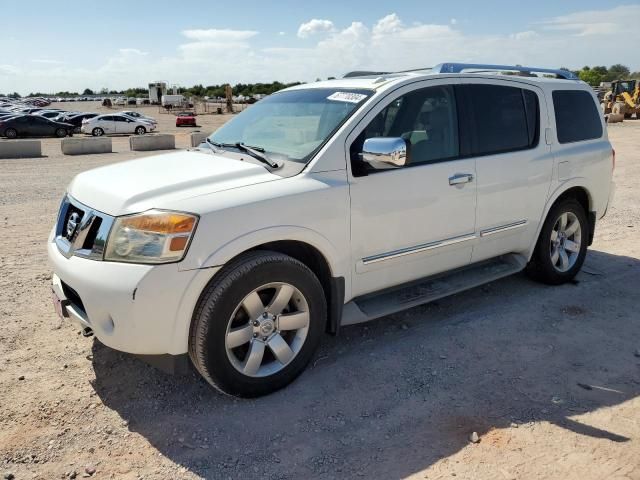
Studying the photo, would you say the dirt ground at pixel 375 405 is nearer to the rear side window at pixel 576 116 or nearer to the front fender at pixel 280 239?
the front fender at pixel 280 239

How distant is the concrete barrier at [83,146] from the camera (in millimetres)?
19188

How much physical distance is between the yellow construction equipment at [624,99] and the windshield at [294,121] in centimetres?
3644

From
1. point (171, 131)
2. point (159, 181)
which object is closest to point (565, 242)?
point (159, 181)

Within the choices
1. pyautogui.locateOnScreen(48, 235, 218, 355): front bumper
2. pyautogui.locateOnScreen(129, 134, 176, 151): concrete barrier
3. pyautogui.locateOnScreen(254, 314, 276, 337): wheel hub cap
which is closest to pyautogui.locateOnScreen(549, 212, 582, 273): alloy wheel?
pyautogui.locateOnScreen(254, 314, 276, 337): wheel hub cap

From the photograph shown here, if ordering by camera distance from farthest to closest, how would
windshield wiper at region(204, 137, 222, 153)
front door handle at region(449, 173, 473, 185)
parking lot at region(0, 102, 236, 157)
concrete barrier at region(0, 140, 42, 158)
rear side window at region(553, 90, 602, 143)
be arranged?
1. parking lot at region(0, 102, 236, 157)
2. concrete barrier at region(0, 140, 42, 158)
3. rear side window at region(553, 90, 602, 143)
4. windshield wiper at region(204, 137, 222, 153)
5. front door handle at region(449, 173, 473, 185)

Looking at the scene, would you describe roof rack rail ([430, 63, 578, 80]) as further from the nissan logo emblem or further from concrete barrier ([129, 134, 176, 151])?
concrete barrier ([129, 134, 176, 151])

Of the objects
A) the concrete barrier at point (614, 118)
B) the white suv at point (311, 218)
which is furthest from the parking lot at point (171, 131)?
the concrete barrier at point (614, 118)

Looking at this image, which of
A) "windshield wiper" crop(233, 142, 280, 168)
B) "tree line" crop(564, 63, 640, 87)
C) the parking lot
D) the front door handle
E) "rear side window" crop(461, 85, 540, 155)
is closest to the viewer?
"windshield wiper" crop(233, 142, 280, 168)

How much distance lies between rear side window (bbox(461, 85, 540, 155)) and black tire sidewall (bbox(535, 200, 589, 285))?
749 mm

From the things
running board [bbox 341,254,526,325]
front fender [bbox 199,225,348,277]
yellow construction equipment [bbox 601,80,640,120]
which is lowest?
running board [bbox 341,254,526,325]

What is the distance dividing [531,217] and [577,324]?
3.16 ft

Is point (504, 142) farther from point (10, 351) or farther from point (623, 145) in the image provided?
point (623, 145)

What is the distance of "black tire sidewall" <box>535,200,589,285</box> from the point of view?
5.05m

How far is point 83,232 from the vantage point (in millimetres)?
3236
